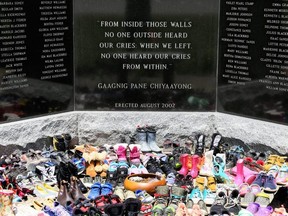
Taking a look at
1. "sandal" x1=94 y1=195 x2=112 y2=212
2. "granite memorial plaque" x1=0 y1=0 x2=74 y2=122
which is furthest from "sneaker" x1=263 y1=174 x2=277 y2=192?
"granite memorial plaque" x1=0 y1=0 x2=74 y2=122

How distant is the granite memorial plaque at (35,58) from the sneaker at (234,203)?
3329mm

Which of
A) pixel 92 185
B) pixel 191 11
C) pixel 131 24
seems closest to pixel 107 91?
pixel 131 24

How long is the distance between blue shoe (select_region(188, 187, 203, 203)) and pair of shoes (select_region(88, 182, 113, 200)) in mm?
968

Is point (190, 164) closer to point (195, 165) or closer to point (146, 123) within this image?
point (195, 165)

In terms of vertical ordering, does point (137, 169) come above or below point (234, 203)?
above

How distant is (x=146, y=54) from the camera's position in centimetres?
897

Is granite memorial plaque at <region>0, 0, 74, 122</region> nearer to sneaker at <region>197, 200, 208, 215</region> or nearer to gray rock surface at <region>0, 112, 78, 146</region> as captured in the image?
gray rock surface at <region>0, 112, 78, 146</region>

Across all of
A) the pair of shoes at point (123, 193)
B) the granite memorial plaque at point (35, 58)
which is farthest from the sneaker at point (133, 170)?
the granite memorial plaque at point (35, 58)

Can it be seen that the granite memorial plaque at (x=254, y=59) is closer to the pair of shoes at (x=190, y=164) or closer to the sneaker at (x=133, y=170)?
the pair of shoes at (x=190, y=164)

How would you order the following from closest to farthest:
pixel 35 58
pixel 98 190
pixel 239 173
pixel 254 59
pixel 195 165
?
pixel 98 190, pixel 239 173, pixel 195 165, pixel 35 58, pixel 254 59

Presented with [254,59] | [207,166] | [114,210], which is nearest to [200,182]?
[207,166]

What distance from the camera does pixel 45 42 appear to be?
8.48 m

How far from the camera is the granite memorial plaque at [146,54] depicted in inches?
350

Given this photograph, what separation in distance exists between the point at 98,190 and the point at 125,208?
0.78m
